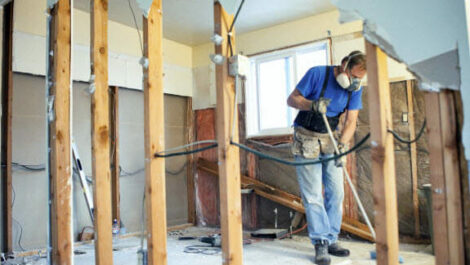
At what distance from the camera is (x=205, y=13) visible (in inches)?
169

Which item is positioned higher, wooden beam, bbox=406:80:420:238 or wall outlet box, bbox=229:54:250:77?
wall outlet box, bbox=229:54:250:77

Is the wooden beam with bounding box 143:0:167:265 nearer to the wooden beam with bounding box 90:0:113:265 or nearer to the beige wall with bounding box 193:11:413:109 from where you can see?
the wooden beam with bounding box 90:0:113:265

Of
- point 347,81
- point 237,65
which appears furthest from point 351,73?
point 237,65

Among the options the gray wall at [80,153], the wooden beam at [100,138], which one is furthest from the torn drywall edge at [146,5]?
the gray wall at [80,153]

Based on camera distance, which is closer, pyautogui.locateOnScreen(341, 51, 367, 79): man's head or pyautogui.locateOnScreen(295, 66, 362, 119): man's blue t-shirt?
pyautogui.locateOnScreen(341, 51, 367, 79): man's head

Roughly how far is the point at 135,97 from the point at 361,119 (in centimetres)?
266

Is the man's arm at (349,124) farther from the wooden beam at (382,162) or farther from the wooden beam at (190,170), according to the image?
the wooden beam at (190,170)

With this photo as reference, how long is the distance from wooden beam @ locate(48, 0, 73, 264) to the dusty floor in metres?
0.89

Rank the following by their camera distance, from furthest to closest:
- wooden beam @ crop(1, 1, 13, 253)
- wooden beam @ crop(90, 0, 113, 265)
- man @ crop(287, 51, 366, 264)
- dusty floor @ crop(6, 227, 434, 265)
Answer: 1. wooden beam @ crop(1, 1, 13, 253)
2. dusty floor @ crop(6, 227, 434, 265)
3. man @ crop(287, 51, 366, 264)
4. wooden beam @ crop(90, 0, 113, 265)

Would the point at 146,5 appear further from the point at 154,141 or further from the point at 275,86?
the point at 275,86

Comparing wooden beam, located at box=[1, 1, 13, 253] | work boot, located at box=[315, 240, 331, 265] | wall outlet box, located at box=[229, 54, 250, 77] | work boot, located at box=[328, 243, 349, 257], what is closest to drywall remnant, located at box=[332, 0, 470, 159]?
wall outlet box, located at box=[229, 54, 250, 77]

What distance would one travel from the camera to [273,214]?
Answer: 14.8 feet

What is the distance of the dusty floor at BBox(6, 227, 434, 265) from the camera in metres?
2.82

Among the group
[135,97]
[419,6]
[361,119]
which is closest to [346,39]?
[361,119]
